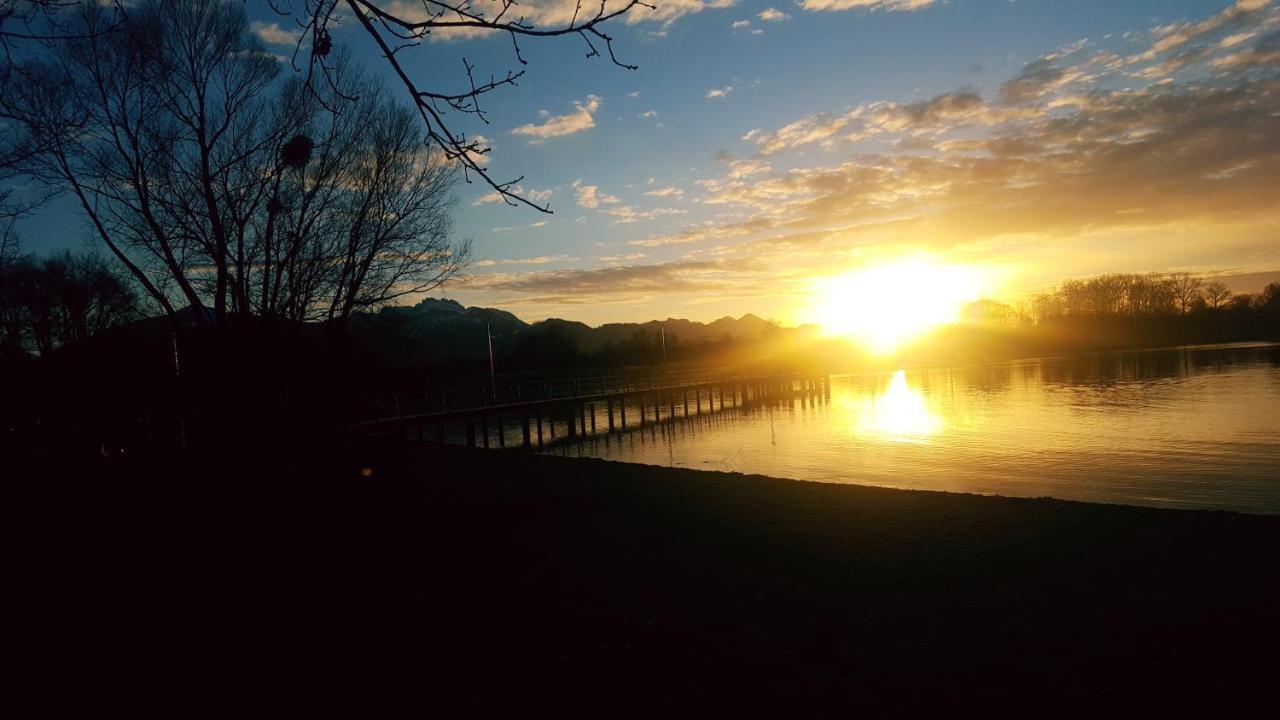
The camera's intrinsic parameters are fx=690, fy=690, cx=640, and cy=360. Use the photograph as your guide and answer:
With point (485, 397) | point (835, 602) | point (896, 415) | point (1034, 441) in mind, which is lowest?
point (896, 415)

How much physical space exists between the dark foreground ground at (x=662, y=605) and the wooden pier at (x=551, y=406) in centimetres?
2013

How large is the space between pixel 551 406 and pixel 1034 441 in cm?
2540

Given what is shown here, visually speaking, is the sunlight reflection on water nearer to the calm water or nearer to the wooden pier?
the calm water

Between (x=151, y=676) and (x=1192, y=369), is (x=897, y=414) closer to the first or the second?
(x=1192, y=369)

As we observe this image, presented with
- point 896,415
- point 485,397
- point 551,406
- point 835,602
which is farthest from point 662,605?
point 896,415

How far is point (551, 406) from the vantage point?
4150 cm

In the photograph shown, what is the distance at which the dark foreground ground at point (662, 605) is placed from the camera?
5016 millimetres

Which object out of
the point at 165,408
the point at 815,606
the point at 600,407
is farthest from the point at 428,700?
the point at 600,407

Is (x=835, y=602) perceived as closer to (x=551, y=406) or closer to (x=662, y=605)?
(x=662, y=605)

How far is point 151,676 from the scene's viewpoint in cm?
509

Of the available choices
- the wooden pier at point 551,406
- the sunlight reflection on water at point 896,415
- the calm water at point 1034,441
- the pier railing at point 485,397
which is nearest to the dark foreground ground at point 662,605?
the calm water at point 1034,441

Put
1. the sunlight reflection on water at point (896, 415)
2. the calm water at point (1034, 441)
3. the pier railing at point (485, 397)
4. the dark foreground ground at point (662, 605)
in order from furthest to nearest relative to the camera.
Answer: the sunlight reflection on water at point (896, 415), the pier railing at point (485, 397), the calm water at point (1034, 441), the dark foreground ground at point (662, 605)

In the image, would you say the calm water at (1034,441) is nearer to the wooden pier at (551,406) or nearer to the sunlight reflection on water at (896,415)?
the sunlight reflection on water at (896,415)

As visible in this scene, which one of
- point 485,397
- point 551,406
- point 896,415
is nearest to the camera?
point 485,397
